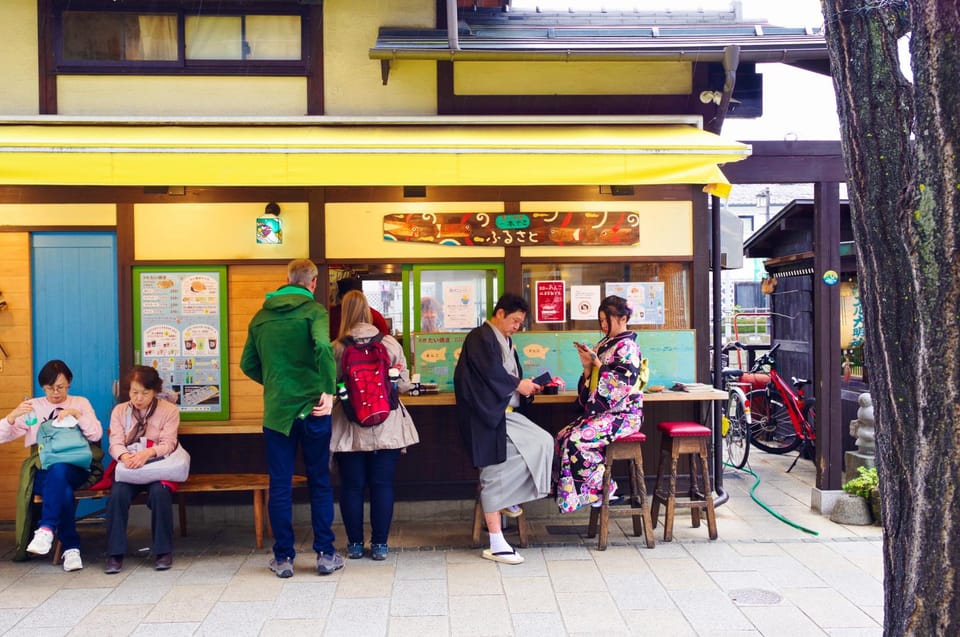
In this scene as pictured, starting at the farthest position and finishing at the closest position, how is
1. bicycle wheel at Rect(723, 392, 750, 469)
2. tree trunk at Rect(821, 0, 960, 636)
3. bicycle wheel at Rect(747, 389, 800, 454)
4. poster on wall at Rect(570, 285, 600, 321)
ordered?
bicycle wheel at Rect(747, 389, 800, 454)
bicycle wheel at Rect(723, 392, 750, 469)
poster on wall at Rect(570, 285, 600, 321)
tree trunk at Rect(821, 0, 960, 636)

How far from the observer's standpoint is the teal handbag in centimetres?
573

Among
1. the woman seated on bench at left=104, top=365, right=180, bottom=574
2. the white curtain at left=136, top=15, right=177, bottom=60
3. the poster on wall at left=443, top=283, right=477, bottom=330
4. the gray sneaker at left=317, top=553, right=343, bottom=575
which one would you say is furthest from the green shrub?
the white curtain at left=136, top=15, right=177, bottom=60

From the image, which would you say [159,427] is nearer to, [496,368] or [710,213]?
[496,368]

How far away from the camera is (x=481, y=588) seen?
17.1 ft

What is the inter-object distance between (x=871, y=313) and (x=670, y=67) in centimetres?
458

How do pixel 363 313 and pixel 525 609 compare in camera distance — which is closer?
pixel 525 609

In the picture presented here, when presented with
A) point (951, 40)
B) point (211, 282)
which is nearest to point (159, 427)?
point (211, 282)

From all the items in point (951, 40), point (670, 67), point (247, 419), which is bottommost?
point (247, 419)

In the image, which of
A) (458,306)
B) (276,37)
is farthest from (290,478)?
(276,37)

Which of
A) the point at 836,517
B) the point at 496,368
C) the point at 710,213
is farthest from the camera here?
the point at 710,213

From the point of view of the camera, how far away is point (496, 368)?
5.74 metres

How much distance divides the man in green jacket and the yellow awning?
91 centimetres

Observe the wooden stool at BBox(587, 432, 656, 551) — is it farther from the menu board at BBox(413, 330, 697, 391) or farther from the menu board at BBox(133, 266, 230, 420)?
→ the menu board at BBox(133, 266, 230, 420)

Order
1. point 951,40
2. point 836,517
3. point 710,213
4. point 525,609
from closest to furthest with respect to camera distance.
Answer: point 951,40
point 525,609
point 836,517
point 710,213
